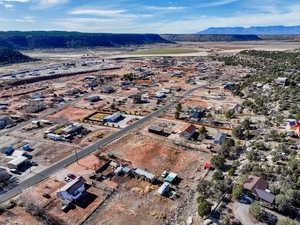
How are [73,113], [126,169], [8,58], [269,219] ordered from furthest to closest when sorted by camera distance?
[8,58], [73,113], [126,169], [269,219]

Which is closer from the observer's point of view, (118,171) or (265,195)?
(265,195)


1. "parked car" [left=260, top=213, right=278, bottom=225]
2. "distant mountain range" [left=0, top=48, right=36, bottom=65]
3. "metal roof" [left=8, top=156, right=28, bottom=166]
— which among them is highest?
"distant mountain range" [left=0, top=48, right=36, bottom=65]

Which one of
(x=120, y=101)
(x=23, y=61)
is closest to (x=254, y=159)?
(x=120, y=101)

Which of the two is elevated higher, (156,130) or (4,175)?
(156,130)

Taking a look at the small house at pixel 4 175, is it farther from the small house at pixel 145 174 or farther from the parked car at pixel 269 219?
the parked car at pixel 269 219

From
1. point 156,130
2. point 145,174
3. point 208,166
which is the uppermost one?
point 156,130

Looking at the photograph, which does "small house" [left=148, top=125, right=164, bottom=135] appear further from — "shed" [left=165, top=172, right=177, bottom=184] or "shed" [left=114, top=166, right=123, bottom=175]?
"shed" [left=114, top=166, right=123, bottom=175]

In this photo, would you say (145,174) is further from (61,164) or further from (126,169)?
(61,164)

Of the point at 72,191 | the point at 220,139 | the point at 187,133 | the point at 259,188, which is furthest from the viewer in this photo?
the point at 187,133

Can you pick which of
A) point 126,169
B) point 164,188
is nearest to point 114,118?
point 126,169

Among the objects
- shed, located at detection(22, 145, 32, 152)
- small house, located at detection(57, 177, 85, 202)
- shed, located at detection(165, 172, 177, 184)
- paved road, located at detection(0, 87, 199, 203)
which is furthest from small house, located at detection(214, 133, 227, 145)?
shed, located at detection(22, 145, 32, 152)
